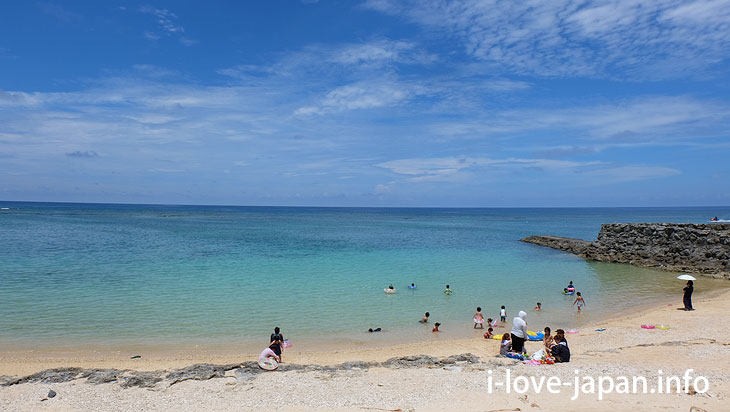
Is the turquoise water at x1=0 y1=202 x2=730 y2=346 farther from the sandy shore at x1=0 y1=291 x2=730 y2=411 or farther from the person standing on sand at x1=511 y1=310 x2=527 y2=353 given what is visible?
the person standing on sand at x1=511 y1=310 x2=527 y2=353

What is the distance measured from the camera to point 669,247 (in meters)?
35.9

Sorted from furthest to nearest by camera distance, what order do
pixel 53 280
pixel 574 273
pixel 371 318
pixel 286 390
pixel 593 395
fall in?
pixel 574 273 → pixel 53 280 → pixel 371 318 → pixel 286 390 → pixel 593 395

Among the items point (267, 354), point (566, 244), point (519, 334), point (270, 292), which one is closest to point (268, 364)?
point (267, 354)

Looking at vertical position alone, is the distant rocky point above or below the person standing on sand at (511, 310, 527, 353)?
above

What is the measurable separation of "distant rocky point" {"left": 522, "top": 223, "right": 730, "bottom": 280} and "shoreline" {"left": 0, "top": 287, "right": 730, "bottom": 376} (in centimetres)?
2441

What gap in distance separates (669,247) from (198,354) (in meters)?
38.2

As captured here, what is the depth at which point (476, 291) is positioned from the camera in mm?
25078

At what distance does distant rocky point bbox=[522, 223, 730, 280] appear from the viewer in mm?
32438

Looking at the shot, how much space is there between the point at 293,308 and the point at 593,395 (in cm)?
1402

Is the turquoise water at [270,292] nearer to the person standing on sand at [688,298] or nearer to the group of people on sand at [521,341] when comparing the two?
the person standing on sand at [688,298]

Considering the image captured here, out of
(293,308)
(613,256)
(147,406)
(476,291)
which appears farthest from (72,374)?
(613,256)

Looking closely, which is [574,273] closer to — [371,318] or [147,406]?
[371,318]

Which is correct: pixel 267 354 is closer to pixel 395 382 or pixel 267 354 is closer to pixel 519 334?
pixel 395 382

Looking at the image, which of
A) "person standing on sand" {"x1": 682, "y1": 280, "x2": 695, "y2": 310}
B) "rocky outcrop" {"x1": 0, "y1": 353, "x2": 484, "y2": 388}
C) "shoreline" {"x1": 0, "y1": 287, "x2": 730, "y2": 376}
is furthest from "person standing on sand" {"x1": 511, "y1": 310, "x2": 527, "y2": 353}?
"person standing on sand" {"x1": 682, "y1": 280, "x2": 695, "y2": 310}
